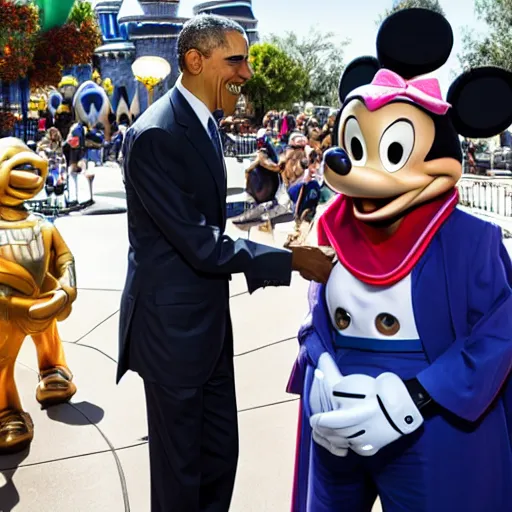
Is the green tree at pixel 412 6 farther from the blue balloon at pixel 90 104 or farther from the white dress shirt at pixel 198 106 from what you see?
the blue balloon at pixel 90 104

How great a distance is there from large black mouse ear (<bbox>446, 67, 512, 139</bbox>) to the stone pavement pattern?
1688 mm

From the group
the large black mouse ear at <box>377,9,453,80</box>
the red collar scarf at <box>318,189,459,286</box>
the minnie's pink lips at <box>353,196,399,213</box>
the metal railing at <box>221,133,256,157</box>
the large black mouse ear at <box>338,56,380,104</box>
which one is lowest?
the metal railing at <box>221,133,256,157</box>

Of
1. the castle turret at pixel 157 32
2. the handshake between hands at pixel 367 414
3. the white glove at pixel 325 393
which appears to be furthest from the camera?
the castle turret at pixel 157 32

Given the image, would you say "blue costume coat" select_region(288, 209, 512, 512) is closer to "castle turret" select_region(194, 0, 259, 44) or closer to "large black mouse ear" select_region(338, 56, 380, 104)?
"large black mouse ear" select_region(338, 56, 380, 104)

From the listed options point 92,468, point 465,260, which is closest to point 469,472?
point 465,260

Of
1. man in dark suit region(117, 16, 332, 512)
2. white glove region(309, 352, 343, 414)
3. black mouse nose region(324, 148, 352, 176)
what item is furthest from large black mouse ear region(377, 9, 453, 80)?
white glove region(309, 352, 343, 414)

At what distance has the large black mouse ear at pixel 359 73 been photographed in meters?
2.52

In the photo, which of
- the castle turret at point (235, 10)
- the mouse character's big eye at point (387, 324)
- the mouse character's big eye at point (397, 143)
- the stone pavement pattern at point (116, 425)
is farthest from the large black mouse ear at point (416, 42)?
the castle turret at point (235, 10)

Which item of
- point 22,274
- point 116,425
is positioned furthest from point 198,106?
point 116,425

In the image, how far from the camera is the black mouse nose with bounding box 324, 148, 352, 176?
2121 mm

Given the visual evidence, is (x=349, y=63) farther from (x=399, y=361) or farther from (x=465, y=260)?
(x=399, y=361)

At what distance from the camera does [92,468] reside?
11.1 ft

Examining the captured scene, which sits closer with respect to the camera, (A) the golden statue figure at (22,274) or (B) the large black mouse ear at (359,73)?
(B) the large black mouse ear at (359,73)

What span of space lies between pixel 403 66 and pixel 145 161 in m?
0.87
